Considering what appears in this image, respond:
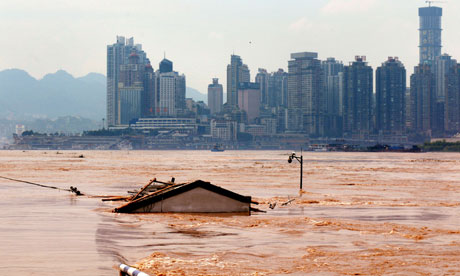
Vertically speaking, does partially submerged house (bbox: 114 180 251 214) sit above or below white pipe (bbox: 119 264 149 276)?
below

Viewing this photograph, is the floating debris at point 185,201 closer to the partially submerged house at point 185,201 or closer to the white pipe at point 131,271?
the partially submerged house at point 185,201

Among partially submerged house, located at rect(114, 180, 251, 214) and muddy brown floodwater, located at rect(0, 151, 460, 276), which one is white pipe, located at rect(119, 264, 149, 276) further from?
partially submerged house, located at rect(114, 180, 251, 214)

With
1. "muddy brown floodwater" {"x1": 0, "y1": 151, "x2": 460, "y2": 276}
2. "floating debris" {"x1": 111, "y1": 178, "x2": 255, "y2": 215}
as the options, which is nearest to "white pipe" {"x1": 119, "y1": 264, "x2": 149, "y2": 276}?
"muddy brown floodwater" {"x1": 0, "y1": 151, "x2": 460, "y2": 276}

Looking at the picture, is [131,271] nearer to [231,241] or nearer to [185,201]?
[231,241]

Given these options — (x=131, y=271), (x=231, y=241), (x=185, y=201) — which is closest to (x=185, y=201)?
Answer: (x=185, y=201)

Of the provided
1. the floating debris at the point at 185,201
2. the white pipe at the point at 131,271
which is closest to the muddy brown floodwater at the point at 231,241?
the floating debris at the point at 185,201

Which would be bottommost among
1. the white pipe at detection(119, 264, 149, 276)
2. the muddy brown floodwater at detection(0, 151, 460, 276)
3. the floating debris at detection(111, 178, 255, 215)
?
the muddy brown floodwater at detection(0, 151, 460, 276)

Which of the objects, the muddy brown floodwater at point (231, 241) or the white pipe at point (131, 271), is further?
the muddy brown floodwater at point (231, 241)

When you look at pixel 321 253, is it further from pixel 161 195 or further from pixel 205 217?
pixel 161 195

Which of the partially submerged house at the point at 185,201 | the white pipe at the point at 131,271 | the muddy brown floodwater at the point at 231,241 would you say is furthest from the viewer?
the partially submerged house at the point at 185,201
